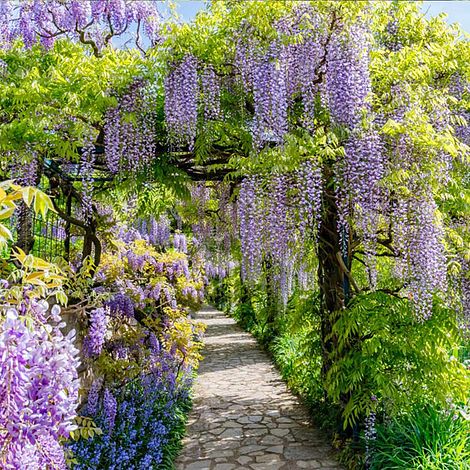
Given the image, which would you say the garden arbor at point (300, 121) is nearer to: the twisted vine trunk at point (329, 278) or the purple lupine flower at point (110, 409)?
the twisted vine trunk at point (329, 278)

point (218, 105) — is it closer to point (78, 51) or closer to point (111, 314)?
point (78, 51)

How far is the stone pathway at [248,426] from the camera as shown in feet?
14.5

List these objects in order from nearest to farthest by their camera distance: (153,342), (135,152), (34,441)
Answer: (34,441) → (135,152) → (153,342)

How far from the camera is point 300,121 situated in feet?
12.7

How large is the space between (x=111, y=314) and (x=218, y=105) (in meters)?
2.56

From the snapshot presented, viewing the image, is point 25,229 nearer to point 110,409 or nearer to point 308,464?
point 110,409

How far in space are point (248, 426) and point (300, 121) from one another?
3.24 meters

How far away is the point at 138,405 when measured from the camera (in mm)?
5070

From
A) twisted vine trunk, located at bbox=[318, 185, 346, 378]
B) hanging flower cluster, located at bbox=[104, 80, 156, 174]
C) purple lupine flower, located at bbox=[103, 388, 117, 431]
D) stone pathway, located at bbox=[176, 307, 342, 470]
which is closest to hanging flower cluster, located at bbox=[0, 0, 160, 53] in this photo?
hanging flower cluster, located at bbox=[104, 80, 156, 174]

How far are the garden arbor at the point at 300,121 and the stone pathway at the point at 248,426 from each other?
2.44ft

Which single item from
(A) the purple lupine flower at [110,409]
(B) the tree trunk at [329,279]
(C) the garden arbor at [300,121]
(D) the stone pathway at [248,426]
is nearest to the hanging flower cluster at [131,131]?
(C) the garden arbor at [300,121]

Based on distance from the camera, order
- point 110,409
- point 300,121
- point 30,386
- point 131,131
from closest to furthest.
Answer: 1. point 30,386
2. point 300,121
3. point 131,131
4. point 110,409

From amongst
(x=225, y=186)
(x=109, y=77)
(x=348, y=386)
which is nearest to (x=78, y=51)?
(x=109, y=77)

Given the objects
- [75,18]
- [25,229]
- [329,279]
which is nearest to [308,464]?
[329,279]
